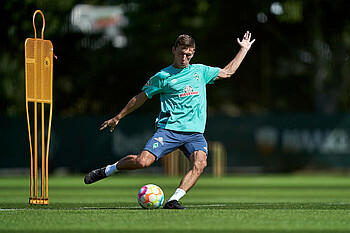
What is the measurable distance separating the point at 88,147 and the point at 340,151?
8922 millimetres

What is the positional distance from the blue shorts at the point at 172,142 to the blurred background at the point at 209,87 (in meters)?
17.2

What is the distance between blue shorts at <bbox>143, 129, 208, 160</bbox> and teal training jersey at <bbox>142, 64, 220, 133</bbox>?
0.27ft

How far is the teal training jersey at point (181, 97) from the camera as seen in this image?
35.2 ft

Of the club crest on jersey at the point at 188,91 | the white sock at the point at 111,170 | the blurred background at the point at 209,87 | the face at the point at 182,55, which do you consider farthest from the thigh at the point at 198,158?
the blurred background at the point at 209,87

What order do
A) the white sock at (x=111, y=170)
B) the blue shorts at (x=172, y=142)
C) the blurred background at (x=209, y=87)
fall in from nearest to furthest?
the blue shorts at (x=172, y=142), the white sock at (x=111, y=170), the blurred background at (x=209, y=87)

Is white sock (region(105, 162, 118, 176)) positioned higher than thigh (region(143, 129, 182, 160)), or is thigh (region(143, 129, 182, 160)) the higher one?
thigh (region(143, 129, 182, 160))

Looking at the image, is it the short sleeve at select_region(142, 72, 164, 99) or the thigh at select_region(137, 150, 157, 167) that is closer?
the thigh at select_region(137, 150, 157, 167)

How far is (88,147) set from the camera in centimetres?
2928

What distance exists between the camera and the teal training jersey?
35.2 ft

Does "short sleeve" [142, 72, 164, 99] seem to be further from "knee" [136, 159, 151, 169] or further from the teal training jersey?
"knee" [136, 159, 151, 169]

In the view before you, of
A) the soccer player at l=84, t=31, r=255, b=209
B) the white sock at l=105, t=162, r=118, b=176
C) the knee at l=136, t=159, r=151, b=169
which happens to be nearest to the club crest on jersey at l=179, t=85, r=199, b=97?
the soccer player at l=84, t=31, r=255, b=209

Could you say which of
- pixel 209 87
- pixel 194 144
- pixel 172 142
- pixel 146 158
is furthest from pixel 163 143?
pixel 209 87

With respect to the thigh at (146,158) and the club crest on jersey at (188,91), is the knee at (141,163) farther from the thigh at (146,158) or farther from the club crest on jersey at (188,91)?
the club crest on jersey at (188,91)

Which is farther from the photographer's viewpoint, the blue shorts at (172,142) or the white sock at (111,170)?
the white sock at (111,170)
